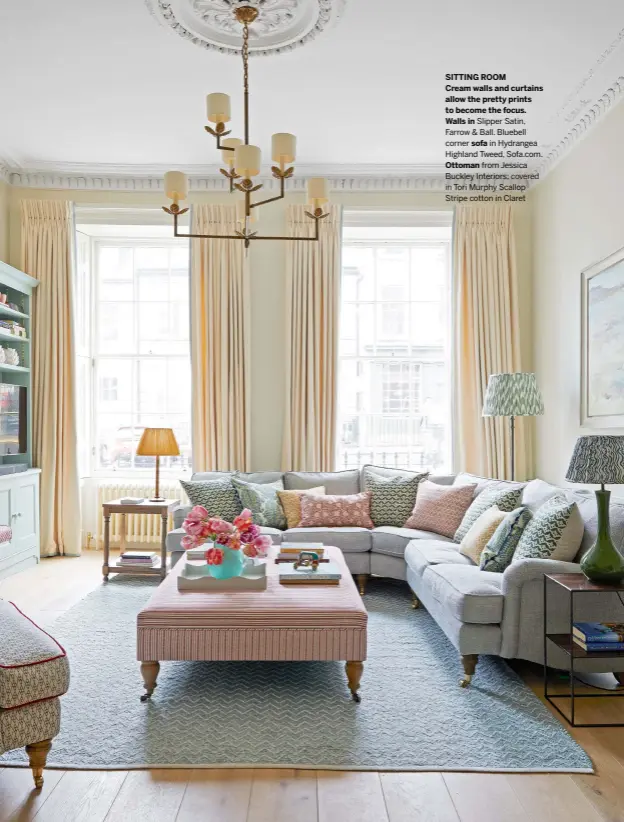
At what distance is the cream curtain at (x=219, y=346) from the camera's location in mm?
6090

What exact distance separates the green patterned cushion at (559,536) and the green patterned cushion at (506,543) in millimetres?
171

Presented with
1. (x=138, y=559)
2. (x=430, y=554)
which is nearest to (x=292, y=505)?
(x=138, y=559)

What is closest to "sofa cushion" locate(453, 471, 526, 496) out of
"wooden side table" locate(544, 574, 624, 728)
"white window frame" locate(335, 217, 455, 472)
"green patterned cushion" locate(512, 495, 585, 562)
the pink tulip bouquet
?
"white window frame" locate(335, 217, 455, 472)

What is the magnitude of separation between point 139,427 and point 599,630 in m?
4.81

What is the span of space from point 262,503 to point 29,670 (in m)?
2.90

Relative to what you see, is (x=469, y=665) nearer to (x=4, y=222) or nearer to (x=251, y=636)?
(x=251, y=636)

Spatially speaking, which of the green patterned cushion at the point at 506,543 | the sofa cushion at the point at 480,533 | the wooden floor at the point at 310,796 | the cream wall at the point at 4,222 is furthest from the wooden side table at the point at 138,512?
the wooden floor at the point at 310,796

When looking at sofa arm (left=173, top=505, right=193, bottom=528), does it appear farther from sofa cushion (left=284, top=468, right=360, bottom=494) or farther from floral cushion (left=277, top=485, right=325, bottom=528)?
sofa cushion (left=284, top=468, right=360, bottom=494)

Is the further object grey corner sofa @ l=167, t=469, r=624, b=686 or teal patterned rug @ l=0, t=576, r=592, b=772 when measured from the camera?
grey corner sofa @ l=167, t=469, r=624, b=686

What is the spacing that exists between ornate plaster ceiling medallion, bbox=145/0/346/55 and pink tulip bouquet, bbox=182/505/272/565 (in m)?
2.60

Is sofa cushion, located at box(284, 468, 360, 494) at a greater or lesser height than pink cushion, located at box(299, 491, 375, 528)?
greater

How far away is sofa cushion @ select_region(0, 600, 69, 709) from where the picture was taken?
7.43 feet

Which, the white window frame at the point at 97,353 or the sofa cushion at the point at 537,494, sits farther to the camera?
the white window frame at the point at 97,353

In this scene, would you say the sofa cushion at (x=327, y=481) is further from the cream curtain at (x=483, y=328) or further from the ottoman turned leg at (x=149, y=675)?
the ottoman turned leg at (x=149, y=675)
